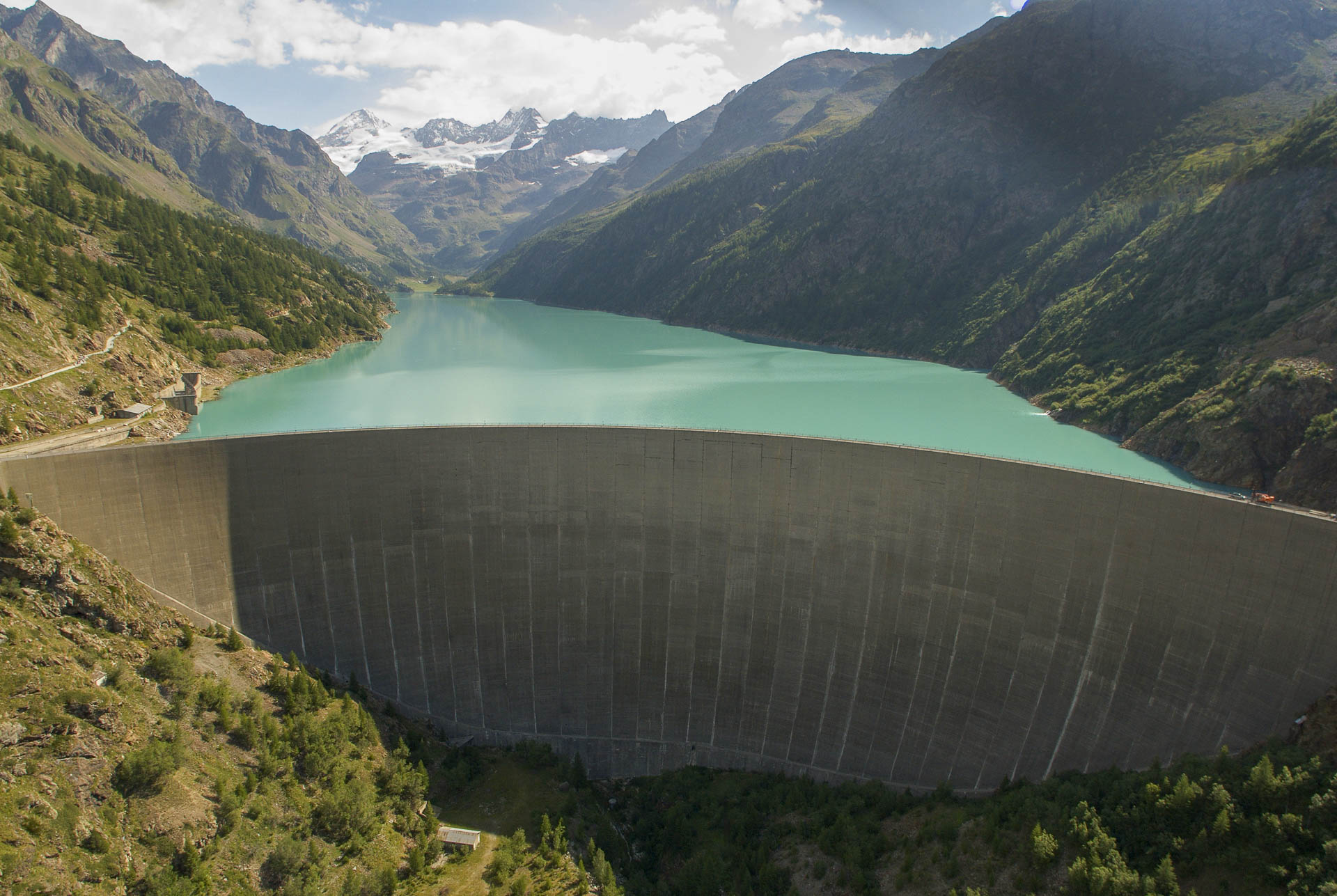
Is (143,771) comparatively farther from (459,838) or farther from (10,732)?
(459,838)

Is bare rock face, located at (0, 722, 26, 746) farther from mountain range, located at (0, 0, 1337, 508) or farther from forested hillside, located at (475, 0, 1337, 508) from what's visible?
mountain range, located at (0, 0, 1337, 508)

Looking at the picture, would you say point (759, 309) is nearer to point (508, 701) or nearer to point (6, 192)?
point (6, 192)

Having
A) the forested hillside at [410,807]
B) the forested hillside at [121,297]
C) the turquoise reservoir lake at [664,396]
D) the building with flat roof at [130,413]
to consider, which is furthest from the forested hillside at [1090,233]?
the forested hillside at [121,297]

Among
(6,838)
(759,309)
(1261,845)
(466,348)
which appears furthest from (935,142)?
(6,838)

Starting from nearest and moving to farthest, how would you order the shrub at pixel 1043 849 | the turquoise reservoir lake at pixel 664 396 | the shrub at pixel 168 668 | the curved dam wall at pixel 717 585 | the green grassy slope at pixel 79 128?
the shrub at pixel 1043 849
the shrub at pixel 168 668
the curved dam wall at pixel 717 585
the turquoise reservoir lake at pixel 664 396
the green grassy slope at pixel 79 128

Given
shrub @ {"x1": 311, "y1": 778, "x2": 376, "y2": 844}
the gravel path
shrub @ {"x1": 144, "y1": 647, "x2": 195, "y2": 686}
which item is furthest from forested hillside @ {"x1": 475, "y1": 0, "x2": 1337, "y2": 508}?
the gravel path

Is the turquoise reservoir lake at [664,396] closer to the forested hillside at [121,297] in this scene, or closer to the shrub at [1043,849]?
the forested hillside at [121,297]
